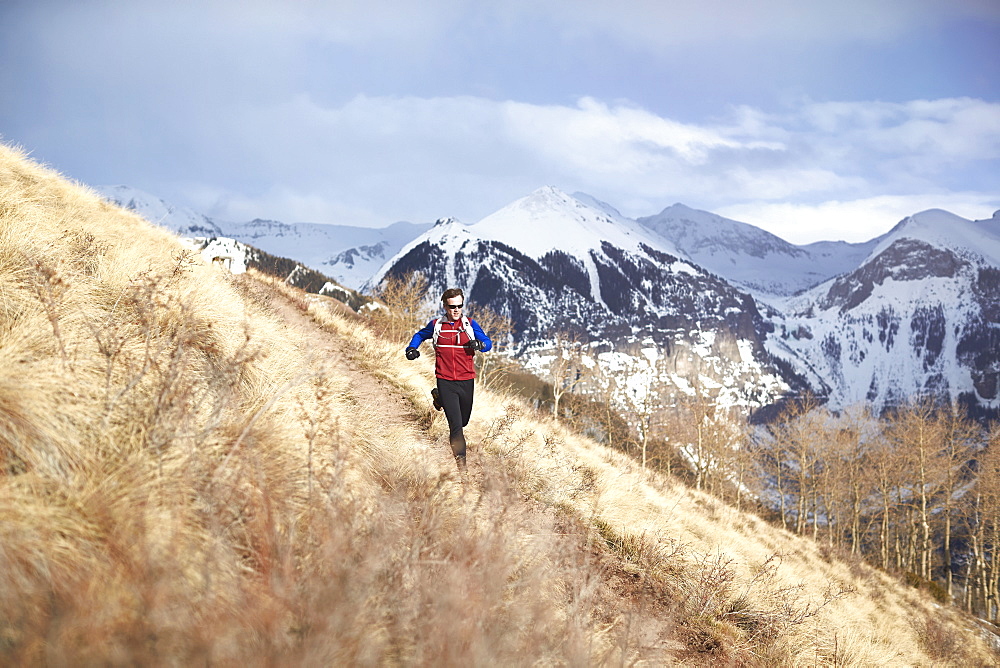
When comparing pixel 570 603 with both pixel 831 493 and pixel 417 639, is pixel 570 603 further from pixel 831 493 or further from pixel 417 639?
pixel 831 493

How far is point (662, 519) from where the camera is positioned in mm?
7742

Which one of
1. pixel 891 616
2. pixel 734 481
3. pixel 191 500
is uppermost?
pixel 191 500

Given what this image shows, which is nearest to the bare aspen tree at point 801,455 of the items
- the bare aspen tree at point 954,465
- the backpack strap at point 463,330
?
the bare aspen tree at point 954,465

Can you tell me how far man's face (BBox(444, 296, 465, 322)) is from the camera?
20.4ft

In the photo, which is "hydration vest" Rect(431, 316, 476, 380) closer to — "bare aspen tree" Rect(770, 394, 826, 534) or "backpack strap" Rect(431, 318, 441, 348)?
"backpack strap" Rect(431, 318, 441, 348)

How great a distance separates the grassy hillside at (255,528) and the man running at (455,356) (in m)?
0.52

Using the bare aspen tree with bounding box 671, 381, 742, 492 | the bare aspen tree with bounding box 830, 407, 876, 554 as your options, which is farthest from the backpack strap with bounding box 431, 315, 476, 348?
the bare aspen tree with bounding box 830, 407, 876, 554

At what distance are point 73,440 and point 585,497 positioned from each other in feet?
19.7

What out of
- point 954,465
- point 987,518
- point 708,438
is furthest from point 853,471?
point 708,438

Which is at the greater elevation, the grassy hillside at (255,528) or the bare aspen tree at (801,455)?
the grassy hillside at (255,528)

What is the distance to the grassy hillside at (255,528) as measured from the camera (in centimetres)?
204

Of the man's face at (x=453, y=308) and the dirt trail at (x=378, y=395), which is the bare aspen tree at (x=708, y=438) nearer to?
the dirt trail at (x=378, y=395)

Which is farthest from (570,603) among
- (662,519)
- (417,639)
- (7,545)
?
(662,519)

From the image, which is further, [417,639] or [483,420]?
[483,420]
